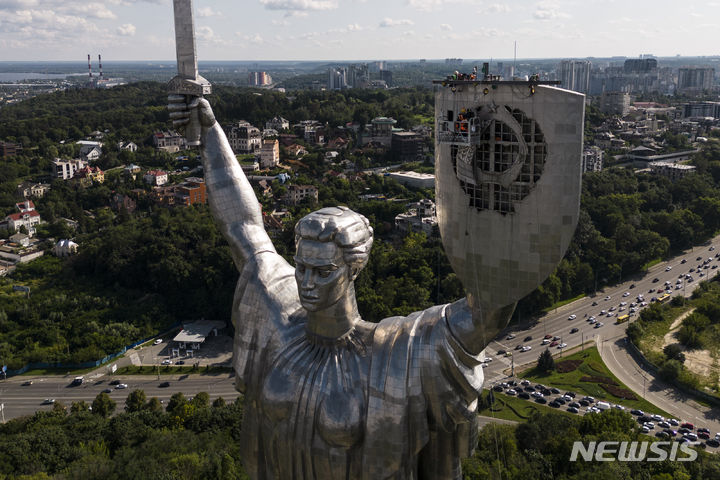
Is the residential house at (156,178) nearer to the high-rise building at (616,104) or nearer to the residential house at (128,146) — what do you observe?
the residential house at (128,146)

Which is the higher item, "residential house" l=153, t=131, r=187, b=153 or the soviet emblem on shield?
the soviet emblem on shield

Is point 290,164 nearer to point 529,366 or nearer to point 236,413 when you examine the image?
point 529,366

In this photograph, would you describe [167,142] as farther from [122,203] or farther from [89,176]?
[122,203]

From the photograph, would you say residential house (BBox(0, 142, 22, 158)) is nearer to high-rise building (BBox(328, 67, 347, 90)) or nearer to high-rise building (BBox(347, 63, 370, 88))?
high-rise building (BBox(347, 63, 370, 88))

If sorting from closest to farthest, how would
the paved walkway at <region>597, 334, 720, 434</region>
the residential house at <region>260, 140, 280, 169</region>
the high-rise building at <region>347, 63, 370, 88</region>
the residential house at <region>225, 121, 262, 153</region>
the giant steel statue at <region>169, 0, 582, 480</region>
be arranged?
the giant steel statue at <region>169, 0, 582, 480</region> → the paved walkway at <region>597, 334, 720, 434</region> → the residential house at <region>260, 140, 280, 169</region> → the residential house at <region>225, 121, 262, 153</region> → the high-rise building at <region>347, 63, 370, 88</region>

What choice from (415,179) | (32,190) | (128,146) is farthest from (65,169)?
(415,179)

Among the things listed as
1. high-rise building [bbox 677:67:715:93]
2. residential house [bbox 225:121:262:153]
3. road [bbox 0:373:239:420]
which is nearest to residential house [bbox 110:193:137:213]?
residential house [bbox 225:121:262:153]

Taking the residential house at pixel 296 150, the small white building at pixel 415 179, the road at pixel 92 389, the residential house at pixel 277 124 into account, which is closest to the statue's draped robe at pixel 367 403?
the road at pixel 92 389
